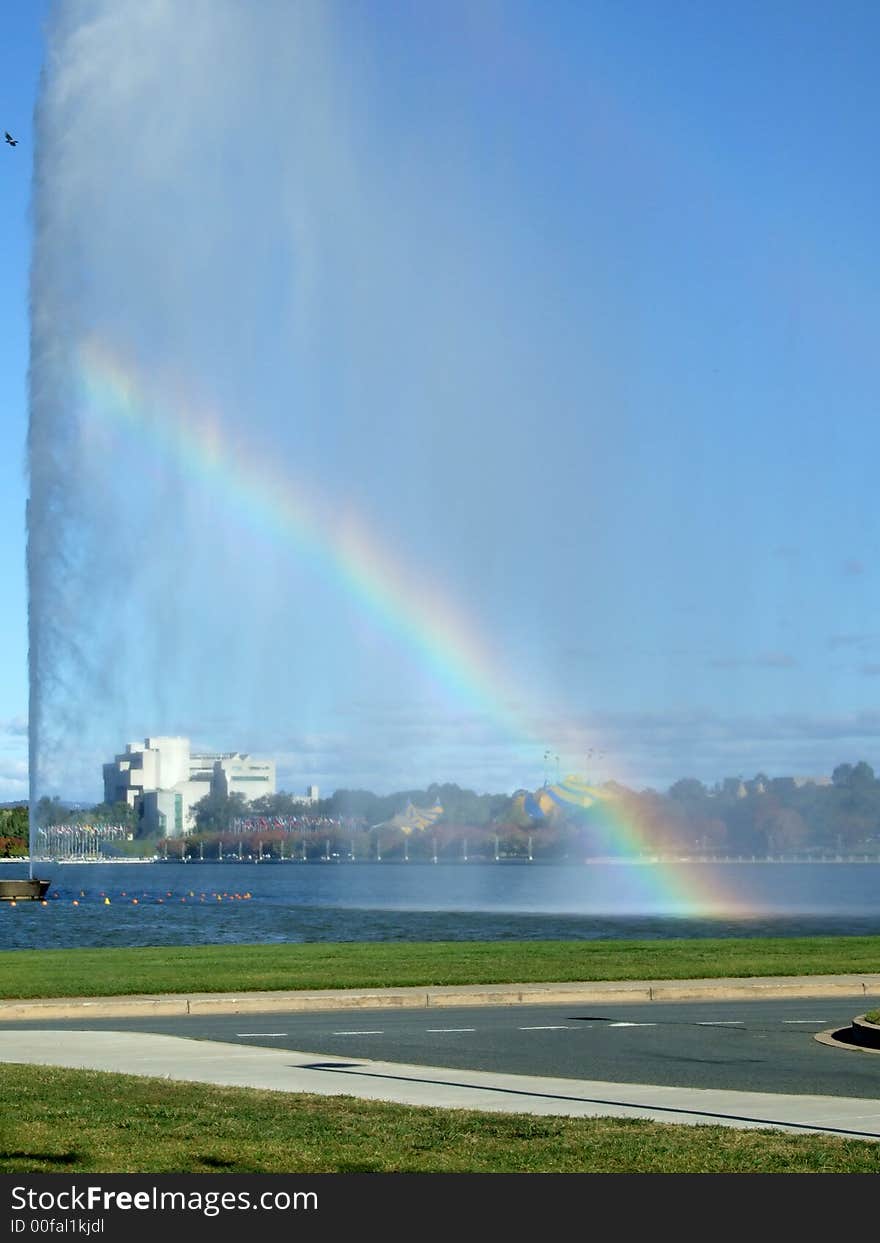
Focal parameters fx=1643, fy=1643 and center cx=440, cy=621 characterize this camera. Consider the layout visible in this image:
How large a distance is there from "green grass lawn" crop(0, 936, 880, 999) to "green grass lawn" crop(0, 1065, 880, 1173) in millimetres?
11412

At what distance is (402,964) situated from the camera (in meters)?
28.1

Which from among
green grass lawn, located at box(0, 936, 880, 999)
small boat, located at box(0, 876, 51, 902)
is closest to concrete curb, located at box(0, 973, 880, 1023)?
green grass lawn, located at box(0, 936, 880, 999)

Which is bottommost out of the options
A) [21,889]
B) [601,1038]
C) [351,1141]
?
[601,1038]

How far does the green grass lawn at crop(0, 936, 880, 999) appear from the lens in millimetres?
24094

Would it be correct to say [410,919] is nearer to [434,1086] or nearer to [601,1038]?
[601,1038]

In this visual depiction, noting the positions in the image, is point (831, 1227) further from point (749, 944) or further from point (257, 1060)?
point (749, 944)

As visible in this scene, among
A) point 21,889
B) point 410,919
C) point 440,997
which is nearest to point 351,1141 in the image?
point 440,997

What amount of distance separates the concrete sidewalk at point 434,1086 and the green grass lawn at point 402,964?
6295 millimetres

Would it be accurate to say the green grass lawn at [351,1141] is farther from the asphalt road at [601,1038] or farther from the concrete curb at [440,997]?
the concrete curb at [440,997]

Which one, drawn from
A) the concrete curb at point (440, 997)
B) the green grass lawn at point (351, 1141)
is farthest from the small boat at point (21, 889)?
the green grass lawn at point (351, 1141)

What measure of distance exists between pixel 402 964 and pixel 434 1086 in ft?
47.8

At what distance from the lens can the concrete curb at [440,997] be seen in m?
21.1

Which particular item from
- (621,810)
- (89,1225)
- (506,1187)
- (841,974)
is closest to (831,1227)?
(506,1187)

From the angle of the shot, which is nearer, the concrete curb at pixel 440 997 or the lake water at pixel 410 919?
the concrete curb at pixel 440 997
